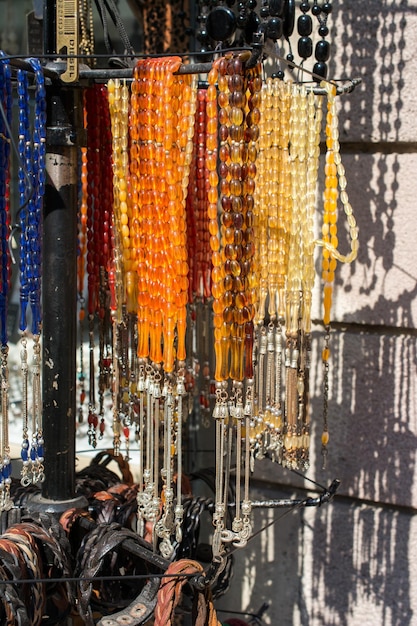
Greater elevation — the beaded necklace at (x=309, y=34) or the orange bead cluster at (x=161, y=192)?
the beaded necklace at (x=309, y=34)

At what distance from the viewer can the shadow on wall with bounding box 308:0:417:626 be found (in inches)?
94.0

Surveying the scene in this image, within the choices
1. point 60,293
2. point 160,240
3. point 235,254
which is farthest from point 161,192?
point 60,293

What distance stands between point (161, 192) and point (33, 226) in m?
0.28

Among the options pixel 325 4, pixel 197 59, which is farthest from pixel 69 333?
pixel 197 59

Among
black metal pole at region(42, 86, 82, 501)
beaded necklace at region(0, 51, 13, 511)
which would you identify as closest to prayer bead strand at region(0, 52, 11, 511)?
beaded necklace at region(0, 51, 13, 511)

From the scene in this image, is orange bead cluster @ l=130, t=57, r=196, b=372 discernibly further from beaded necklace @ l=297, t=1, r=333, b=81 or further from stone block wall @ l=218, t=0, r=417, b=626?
stone block wall @ l=218, t=0, r=417, b=626

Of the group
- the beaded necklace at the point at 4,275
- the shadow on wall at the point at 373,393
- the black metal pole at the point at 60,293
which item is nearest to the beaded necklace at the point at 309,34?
the shadow on wall at the point at 373,393

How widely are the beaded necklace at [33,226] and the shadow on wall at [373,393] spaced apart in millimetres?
1073

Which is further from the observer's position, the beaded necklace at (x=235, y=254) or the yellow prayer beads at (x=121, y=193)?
the yellow prayer beads at (x=121, y=193)

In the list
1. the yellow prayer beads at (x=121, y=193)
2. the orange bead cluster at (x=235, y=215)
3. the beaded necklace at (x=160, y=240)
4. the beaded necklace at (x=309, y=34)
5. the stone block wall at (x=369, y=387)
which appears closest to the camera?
the orange bead cluster at (x=235, y=215)

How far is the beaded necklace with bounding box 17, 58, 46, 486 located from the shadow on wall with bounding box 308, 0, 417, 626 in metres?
1.07

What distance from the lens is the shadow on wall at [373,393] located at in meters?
2.39

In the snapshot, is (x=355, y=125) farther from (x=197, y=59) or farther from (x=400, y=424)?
(x=400, y=424)

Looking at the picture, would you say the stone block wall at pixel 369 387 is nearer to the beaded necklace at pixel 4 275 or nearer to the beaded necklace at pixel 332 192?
the beaded necklace at pixel 332 192
